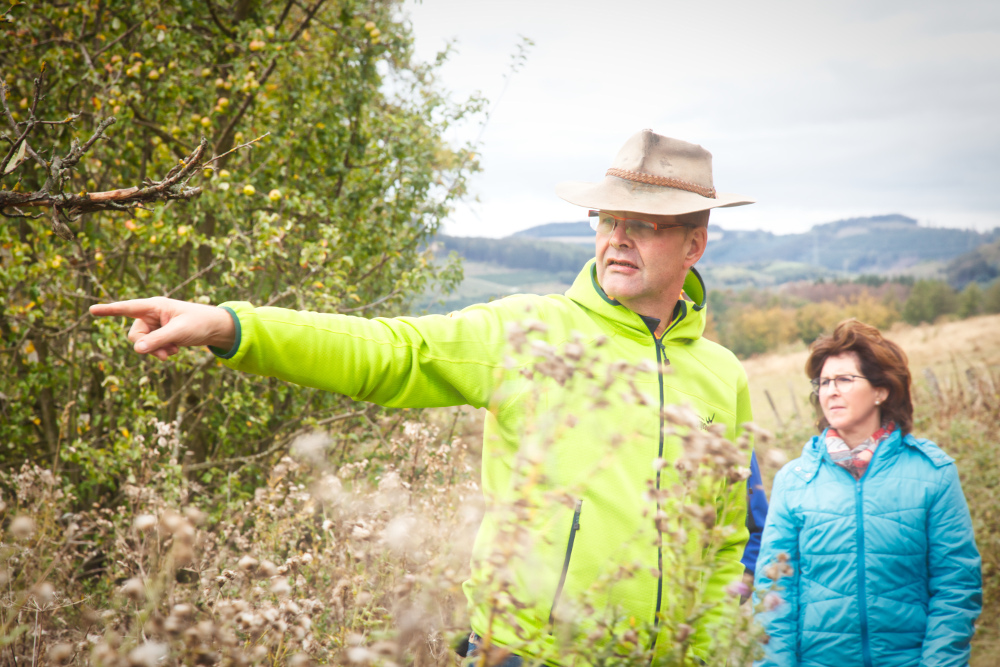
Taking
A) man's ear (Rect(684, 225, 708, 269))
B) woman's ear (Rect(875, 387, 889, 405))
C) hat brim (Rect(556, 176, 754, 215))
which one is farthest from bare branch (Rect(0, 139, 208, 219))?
woman's ear (Rect(875, 387, 889, 405))

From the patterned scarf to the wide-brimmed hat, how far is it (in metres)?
1.33

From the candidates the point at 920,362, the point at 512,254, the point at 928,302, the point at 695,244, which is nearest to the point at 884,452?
the point at 695,244

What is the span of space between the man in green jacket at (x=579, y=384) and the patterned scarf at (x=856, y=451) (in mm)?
851

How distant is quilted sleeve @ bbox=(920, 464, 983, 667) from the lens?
2.36m

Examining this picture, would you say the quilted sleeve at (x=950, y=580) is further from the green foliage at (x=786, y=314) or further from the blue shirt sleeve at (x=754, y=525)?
the green foliage at (x=786, y=314)

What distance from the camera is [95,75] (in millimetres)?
3859

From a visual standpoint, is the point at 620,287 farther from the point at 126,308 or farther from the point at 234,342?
the point at 126,308

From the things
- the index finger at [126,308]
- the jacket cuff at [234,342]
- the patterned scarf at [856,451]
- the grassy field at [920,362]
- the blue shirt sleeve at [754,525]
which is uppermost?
the index finger at [126,308]

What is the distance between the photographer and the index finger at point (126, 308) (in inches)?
52.2

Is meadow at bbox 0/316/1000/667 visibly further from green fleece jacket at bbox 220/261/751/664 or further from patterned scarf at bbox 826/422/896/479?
patterned scarf at bbox 826/422/896/479

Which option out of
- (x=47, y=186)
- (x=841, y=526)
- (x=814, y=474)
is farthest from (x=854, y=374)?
(x=47, y=186)

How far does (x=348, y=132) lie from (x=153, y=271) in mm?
1850

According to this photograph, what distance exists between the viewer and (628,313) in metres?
2.06

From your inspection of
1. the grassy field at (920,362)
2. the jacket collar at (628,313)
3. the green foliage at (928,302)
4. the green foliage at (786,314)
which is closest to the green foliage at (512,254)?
the jacket collar at (628,313)
